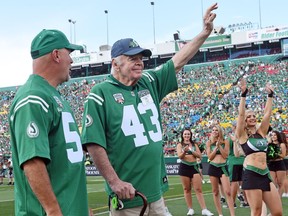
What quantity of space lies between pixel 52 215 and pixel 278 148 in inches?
448

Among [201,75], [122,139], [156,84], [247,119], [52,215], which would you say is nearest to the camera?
[52,215]

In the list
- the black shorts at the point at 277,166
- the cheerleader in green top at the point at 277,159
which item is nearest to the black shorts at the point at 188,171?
the cheerleader in green top at the point at 277,159

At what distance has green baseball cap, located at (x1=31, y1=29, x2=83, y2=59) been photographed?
352 centimetres

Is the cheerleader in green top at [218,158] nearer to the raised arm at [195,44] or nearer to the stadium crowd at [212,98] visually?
the raised arm at [195,44]

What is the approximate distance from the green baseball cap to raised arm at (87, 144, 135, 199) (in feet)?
3.68

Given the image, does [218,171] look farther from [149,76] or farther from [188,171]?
[149,76]

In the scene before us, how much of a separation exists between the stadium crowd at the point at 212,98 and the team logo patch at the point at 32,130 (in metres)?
33.0

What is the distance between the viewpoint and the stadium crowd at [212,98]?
136ft

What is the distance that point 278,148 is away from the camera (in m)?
13.7

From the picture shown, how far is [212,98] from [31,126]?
4517 cm

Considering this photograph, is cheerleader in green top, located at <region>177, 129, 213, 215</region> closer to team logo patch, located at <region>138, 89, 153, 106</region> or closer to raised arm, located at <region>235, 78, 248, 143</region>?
raised arm, located at <region>235, 78, 248, 143</region>

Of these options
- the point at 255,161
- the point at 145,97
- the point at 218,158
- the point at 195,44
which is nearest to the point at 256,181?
the point at 255,161

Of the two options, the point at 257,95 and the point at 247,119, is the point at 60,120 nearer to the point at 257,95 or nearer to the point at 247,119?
the point at 247,119

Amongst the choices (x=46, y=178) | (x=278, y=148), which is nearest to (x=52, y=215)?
(x=46, y=178)
